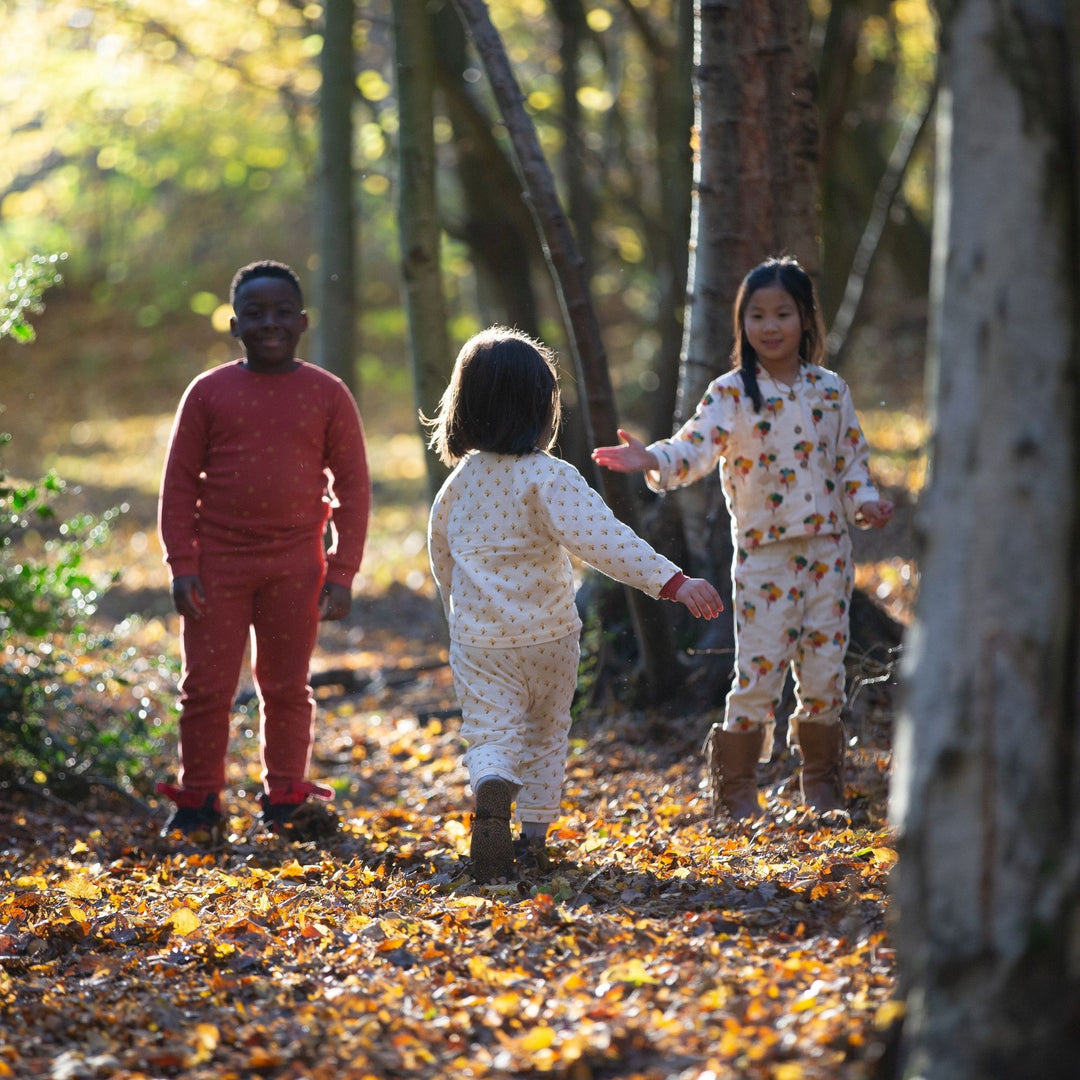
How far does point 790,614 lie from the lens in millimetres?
4516

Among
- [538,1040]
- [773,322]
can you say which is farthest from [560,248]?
[538,1040]

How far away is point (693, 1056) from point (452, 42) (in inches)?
365

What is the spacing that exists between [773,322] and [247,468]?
79.1 inches

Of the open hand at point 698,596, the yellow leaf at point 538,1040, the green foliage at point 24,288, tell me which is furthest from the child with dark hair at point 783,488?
the green foliage at point 24,288

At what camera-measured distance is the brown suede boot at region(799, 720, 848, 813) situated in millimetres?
4660

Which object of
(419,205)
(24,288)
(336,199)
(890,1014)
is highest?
(336,199)

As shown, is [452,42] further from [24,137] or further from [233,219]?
[233,219]

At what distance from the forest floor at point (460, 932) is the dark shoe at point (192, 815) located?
0.38 feet

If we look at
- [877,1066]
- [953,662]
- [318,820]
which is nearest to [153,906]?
[318,820]

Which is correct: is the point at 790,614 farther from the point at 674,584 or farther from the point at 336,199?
the point at 336,199

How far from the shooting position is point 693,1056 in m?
2.61

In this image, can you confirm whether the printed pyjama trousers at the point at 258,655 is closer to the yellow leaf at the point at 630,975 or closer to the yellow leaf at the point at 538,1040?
the yellow leaf at the point at 630,975

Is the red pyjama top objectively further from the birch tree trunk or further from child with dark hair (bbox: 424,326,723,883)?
the birch tree trunk

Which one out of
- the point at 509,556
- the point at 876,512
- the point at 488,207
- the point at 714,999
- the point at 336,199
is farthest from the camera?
the point at 488,207
